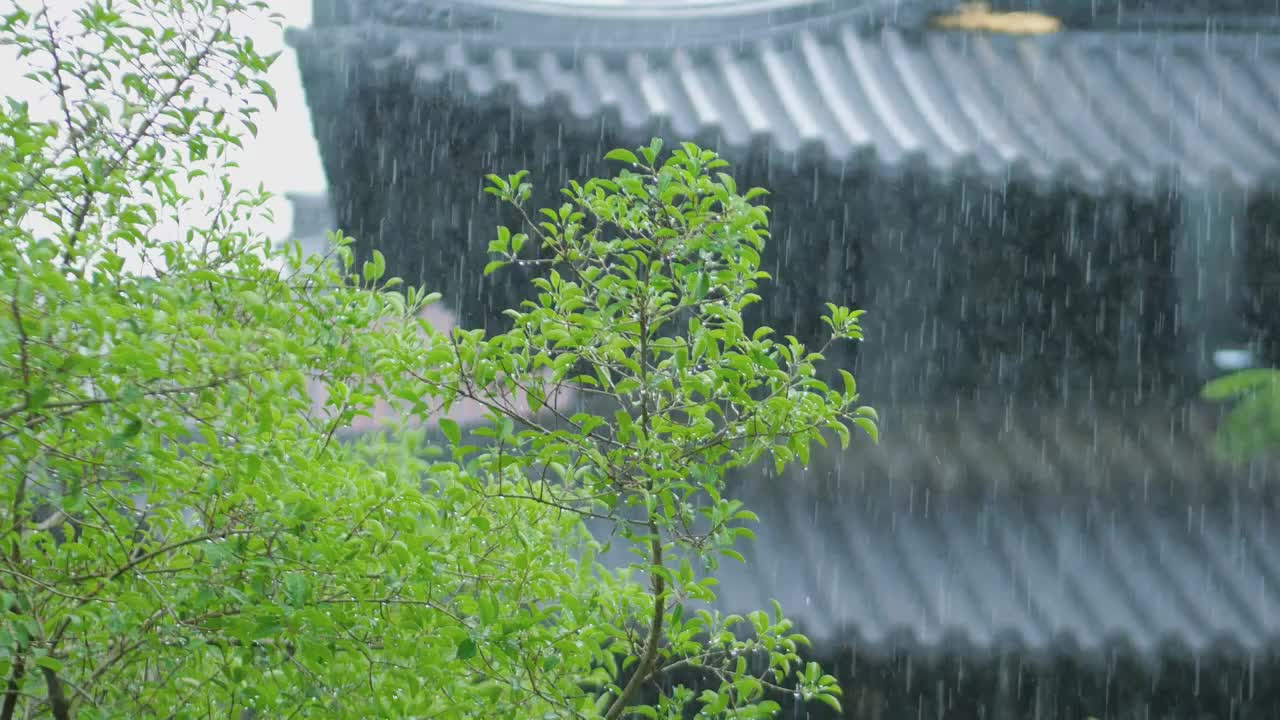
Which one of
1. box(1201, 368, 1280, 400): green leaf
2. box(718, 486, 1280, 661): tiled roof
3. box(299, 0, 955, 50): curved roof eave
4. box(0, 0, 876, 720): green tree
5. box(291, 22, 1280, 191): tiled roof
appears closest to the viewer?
box(0, 0, 876, 720): green tree

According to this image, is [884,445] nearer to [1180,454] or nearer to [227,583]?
[1180,454]

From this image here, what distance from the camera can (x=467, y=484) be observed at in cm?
162

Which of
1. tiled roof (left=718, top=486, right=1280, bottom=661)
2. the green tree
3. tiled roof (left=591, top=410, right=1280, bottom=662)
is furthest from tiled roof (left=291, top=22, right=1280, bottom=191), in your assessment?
the green tree

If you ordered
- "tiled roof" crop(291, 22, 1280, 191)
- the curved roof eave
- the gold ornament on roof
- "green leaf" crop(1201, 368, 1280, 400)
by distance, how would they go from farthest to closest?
the gold ornament on roof, the curved roof eave, "tiled roof" crop(291, 22, 1280, 191), "green leaf" crop(1201, 368, 1280, 400)

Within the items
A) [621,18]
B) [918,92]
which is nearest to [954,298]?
[918,92]

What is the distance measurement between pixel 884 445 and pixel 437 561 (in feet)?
10.4

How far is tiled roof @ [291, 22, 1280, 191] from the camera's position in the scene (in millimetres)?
4047

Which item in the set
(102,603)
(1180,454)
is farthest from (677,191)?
(1180,454)

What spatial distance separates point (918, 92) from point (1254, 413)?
1875mm

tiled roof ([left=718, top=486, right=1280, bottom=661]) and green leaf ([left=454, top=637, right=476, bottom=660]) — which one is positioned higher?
green leaf ([left=454, top=637, right=476, bottom=660])

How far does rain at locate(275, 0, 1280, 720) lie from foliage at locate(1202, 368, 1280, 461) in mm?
489

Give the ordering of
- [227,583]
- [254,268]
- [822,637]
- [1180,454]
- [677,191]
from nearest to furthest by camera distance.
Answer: [227,583] → [677,191] → [254,268] → [822,637] → [1180,454]

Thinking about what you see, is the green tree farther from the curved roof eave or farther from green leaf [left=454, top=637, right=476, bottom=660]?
the curved roof eave

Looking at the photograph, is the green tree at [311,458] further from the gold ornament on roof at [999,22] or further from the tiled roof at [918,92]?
the gold ornament on roof at [999,22]
